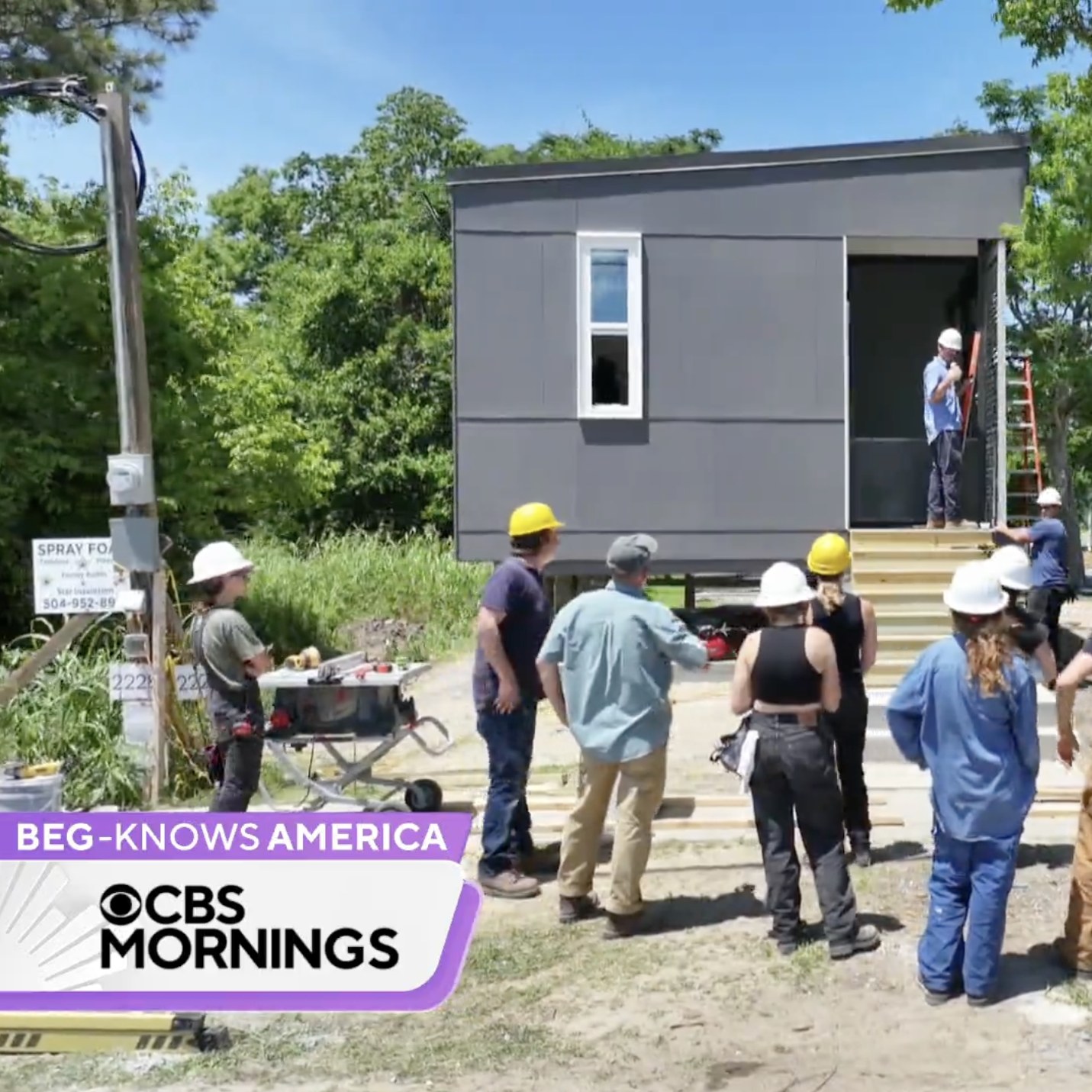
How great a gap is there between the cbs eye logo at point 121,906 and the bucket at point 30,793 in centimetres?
243

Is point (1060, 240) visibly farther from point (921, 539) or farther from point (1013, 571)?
point (1013, 571)

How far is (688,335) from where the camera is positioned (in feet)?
39.4

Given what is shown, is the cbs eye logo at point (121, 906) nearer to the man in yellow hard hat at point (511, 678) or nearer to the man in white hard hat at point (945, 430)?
the man in yellow hard hat at point (511, 678)

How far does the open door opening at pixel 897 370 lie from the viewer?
1276 cm

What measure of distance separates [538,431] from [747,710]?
677 cm

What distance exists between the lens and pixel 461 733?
1153 cm

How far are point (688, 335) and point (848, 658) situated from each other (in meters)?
6.25

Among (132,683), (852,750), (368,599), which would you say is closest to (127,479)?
(132,683)

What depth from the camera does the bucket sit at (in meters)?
7.08

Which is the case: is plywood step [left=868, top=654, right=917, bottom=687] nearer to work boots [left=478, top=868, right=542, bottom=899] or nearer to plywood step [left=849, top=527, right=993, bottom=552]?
plywood step [left=849, top=527, right=993, bottom=552]

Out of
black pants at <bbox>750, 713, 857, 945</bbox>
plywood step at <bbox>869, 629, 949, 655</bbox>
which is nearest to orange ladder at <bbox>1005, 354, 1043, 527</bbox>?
plywood step at <bbox>869, 629, 949, 655</bbox>

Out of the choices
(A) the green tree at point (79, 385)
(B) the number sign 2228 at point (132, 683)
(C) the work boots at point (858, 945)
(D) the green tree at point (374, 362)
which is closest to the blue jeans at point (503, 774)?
(C) the work boots at point (858, 945)

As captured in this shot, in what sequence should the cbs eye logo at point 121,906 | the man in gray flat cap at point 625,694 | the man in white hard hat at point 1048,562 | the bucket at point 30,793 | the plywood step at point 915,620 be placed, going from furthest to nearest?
the plywood step at point 915,620 → the man in white hard hat at point 1048,562 → the bucket at point 30,793 → the man in gray flat cap at point 625,694 → the cbs eye logo at point 121,906

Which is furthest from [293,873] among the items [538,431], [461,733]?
[538,431]
